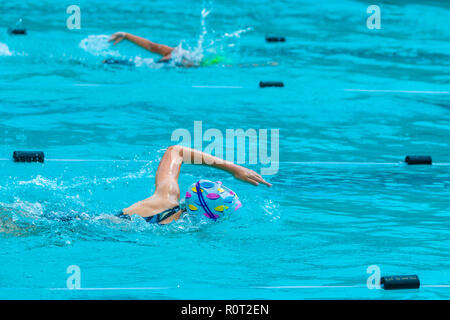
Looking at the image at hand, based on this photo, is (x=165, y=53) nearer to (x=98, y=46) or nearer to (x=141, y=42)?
(x=141, y=42)

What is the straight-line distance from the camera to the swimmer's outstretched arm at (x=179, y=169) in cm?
499

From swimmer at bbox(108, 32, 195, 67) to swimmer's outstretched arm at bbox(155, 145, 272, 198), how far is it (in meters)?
4.11

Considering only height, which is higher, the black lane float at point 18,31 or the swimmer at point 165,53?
the black lane float at point 18,31

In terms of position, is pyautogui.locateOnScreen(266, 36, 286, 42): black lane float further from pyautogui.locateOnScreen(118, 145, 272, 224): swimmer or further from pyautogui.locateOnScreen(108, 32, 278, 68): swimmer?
pyautogui.locateOnScreen(118, 145, 272, 224): swimmer

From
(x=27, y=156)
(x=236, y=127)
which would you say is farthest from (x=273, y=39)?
(x=27, y=156)

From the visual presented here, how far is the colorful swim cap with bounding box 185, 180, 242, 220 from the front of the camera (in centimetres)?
474

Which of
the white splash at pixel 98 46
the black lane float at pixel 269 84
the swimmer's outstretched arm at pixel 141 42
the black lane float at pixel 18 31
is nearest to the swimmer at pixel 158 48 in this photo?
the swimmer's outstretched arm at pixel 141 42

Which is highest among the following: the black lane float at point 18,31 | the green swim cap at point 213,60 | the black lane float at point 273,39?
the black lane float at point 18,31

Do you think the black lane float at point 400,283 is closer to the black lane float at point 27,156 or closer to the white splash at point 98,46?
the black lane float at point 27,156

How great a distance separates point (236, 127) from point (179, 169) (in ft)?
7.61

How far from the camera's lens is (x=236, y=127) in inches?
291

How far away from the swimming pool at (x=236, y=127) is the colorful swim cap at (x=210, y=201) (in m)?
0.12

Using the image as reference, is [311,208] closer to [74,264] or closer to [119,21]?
[74,264]
